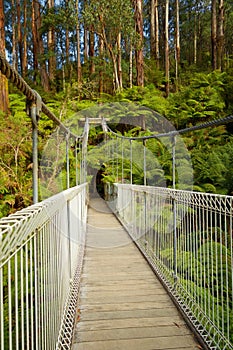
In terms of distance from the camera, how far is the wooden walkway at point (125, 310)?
1.62 metres

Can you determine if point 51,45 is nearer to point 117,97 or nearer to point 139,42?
point 139,42

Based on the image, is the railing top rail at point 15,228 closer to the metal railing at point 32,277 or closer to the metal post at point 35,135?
the metal railing at point 32,277

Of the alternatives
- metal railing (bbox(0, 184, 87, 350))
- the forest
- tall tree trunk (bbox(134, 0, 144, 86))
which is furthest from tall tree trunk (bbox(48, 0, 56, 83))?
metal railing (bbox(0, 184, 87, 350))

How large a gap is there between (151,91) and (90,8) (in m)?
3.48

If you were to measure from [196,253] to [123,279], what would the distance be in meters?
1.05

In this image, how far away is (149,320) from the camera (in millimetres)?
1855

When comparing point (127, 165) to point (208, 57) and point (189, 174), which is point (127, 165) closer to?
point (189, 174)

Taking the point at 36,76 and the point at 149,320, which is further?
the point at 36,76

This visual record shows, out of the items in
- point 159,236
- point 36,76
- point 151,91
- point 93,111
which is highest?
point 36,76

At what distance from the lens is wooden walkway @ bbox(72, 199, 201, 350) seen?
162cm

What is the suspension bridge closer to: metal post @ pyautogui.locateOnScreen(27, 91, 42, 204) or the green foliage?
metal post @ pyautogui.locateOnScreen(27, 91, 42, 204)

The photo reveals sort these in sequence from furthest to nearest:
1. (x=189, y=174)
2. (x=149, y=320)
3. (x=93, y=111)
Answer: (x=93, y=111) < (x=189, y=174) < (x=149, y=320)

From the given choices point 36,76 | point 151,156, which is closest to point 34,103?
point 151,156

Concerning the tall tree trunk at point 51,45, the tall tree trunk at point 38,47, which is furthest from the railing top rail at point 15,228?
the tall tree trunk at point 51,45
